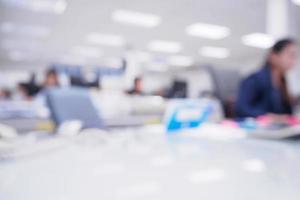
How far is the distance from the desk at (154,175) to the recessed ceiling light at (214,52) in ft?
26.8

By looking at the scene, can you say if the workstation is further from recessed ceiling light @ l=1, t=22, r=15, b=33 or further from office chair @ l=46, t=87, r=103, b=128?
recessed ceiling light @ l=1, t=22, r=15, b=33

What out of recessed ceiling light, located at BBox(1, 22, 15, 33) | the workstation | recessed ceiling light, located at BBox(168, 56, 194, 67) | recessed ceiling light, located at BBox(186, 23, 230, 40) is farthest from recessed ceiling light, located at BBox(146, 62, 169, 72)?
the workstation

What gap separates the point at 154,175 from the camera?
36 centimetres

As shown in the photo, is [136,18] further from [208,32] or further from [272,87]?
[272,87]

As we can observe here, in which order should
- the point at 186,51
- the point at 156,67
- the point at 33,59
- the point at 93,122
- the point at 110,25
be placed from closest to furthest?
the point at 93,122
the point at 110,25
the point at 186,51
the point at 33,59
the point at 156,67

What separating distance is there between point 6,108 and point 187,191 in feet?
5.09

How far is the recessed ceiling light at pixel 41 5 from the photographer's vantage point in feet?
14.9

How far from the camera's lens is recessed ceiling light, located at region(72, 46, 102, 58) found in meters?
A: 8.80

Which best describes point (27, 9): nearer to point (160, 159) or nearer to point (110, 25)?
point (110, 25)

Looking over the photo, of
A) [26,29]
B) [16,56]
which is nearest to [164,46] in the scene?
[26,29]

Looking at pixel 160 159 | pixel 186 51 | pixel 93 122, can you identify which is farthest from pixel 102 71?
pixel 186 51

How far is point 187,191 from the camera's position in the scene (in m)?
0.29

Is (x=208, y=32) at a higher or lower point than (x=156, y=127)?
higher

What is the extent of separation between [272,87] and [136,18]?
4.34m
